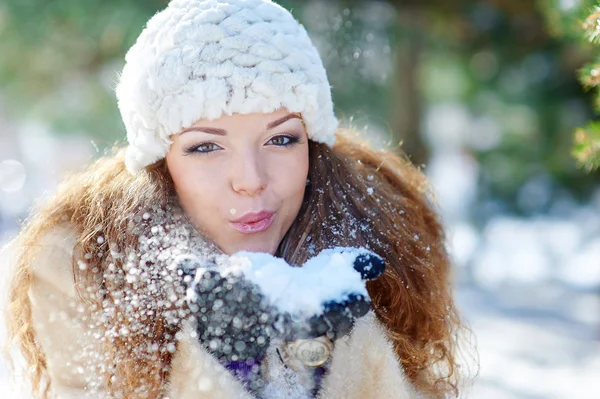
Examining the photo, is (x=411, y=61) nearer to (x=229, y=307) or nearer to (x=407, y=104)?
(x=407, y=104)

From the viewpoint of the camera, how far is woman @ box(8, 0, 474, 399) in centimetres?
138

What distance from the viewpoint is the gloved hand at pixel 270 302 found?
1227 millimetres

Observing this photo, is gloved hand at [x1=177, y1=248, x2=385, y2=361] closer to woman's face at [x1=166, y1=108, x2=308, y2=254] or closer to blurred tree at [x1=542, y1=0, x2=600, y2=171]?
woman's face at [x1=166, y1=108, x2=308, y2=254]

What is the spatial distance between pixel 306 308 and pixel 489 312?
294 centimetres

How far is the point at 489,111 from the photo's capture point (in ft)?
16.7

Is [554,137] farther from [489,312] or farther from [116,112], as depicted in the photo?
[116,112]

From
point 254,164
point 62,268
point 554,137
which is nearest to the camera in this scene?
point 254,164

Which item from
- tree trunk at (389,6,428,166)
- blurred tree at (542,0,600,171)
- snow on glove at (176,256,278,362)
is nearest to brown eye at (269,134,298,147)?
snow on glove at (176,256,278,362)

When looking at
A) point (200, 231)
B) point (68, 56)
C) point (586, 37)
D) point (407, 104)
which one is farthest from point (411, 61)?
point (200, 231)

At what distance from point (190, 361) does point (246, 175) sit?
399 mm

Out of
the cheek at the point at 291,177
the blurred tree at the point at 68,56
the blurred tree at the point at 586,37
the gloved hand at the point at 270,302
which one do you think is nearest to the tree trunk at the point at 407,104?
the blurred tree at the point at 68,56

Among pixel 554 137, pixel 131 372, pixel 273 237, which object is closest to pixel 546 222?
pixel 554 137

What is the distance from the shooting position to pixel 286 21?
58.4 inches

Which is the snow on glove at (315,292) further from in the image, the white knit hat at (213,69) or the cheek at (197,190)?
the white knit hat at (213,69)
